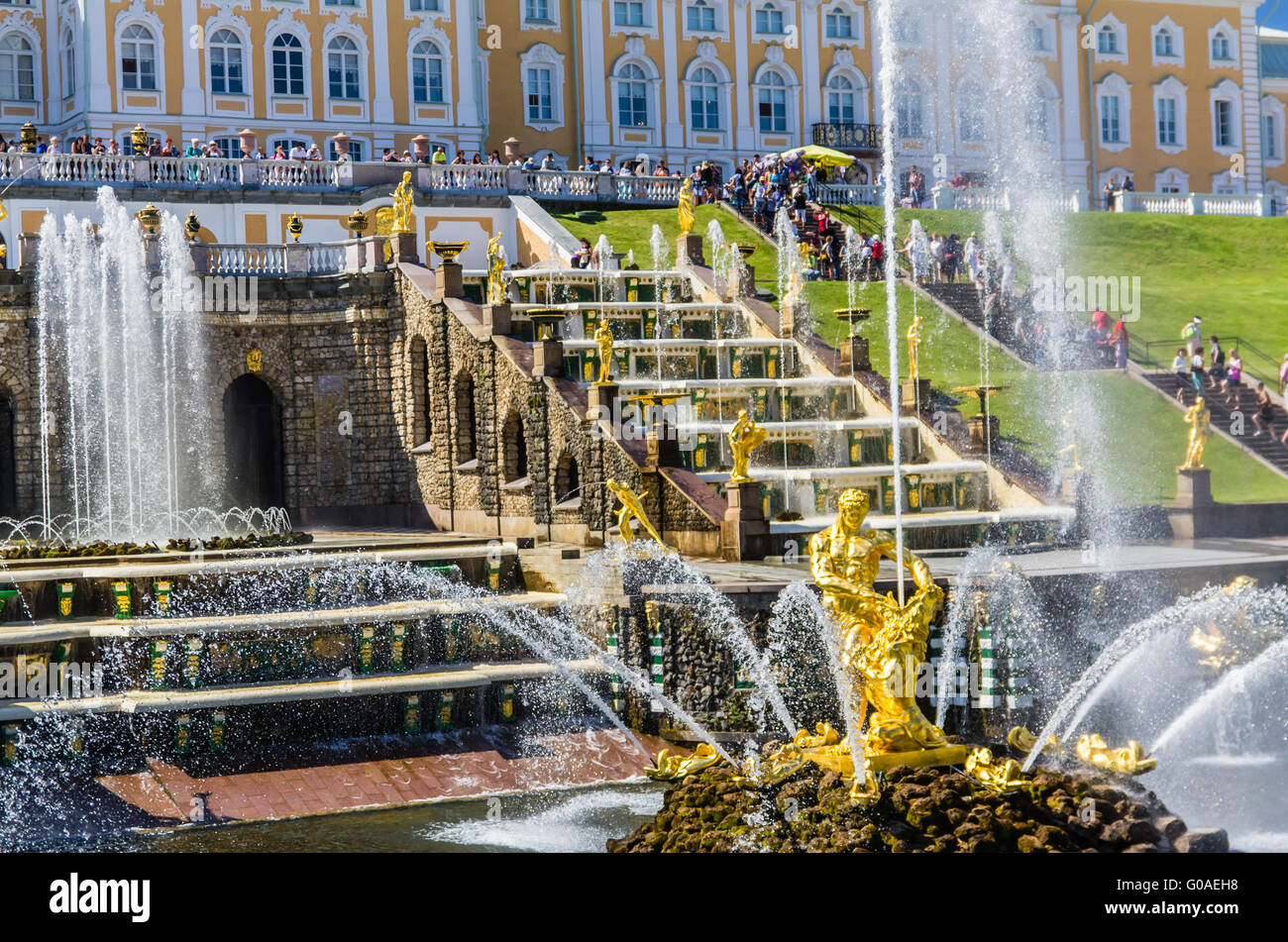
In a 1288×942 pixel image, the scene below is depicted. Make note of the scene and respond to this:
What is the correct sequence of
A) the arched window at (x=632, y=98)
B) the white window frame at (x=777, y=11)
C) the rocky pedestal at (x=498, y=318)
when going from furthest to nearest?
1. the white window frame at (x=777, y=11)
2. the arched window at (x=632, y=98)
3. the rocky pedestal at (x=498, y=318)

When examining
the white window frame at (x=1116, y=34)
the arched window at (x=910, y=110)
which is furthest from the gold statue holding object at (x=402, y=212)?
the white window frame at (x=1116, y=34)

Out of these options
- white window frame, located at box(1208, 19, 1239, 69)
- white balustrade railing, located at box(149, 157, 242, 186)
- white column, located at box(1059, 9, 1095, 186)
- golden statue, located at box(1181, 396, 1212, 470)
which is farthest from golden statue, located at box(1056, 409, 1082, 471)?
white window frame, located at box(1208, 19, 1239, 69)

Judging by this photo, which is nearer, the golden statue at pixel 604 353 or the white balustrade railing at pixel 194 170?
the golden statue at pixel 604 353

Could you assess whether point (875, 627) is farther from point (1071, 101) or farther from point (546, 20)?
point (1071, 101)

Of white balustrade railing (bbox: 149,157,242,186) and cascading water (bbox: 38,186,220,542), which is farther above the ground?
white balustrade railing (bbox: 149,157,242,186)

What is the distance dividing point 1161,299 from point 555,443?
20471 mm

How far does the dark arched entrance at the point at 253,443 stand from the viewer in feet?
122

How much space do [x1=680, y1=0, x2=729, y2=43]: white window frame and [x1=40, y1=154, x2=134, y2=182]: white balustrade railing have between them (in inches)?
933

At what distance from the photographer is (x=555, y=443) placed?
28.5 m

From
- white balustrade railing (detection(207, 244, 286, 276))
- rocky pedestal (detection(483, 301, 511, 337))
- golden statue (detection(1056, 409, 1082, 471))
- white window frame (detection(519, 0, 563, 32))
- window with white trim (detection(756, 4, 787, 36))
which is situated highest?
window with white trim (detection(756, 4, 787, 36))

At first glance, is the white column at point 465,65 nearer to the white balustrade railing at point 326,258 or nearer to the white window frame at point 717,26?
the white window frame at point 717,26

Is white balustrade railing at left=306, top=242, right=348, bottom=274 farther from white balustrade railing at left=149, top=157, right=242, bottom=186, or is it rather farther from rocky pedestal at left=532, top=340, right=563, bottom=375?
rocky pedestal at left=532, top=340, right=563, bottom=375

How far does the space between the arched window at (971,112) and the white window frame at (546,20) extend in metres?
14.6

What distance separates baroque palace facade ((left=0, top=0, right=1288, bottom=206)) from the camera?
1977 inches
